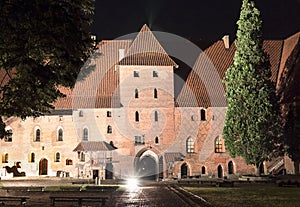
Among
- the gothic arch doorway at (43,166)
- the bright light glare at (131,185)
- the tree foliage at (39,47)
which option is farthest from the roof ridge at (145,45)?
the tree foliage at (39,47)

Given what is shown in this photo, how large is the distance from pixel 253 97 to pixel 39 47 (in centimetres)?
2504

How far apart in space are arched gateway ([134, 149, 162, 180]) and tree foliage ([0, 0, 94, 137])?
96.2 feet

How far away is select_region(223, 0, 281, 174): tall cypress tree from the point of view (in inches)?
1425

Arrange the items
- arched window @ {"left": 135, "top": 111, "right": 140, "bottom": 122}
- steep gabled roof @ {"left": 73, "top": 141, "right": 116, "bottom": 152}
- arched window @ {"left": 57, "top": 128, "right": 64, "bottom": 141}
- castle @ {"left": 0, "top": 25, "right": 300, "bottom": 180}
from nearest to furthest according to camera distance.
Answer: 1. steep gabled roof @ {"left": 73, "top": 141, "right": 116, "bottom": 152}
2. castle @ {"left": 0, "top": 25, "right": 300, "bottom": 180}
3. arched window @ {"left": 135, "top": 111, "right": 140, "bottom": 122}
4. arched window @ {"left": 57, "top": 128, "right": 64, "bottom": 141}

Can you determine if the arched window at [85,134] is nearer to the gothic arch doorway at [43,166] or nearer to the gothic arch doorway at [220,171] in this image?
the gothic arch doorway at [43,166]

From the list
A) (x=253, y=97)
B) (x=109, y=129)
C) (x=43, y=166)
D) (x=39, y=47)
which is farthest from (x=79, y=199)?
(x=43, y=166)

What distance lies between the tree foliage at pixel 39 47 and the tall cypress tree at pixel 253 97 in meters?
21.8

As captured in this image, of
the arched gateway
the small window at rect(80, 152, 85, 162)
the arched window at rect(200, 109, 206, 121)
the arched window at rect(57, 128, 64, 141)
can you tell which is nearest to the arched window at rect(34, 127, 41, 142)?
the arched window at rect(57, 128, 64, 141)

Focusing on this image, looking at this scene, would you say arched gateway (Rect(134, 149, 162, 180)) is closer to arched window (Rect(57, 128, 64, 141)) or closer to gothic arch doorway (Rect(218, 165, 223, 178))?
gothic arch doorway (Rect(218, 165, 223, 178))

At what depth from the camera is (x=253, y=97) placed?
→ 1428 inches

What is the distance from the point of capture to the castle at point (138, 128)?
4566 centimetres

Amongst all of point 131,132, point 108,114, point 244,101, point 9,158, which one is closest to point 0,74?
point 9,158

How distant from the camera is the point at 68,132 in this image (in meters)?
47.8

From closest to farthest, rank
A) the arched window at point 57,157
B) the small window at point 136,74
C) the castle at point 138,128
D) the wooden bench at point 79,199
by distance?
the wooden bench at point 79,199, the castle at point 138,128, the small window at point 136,74, the arched window at point 57,157
